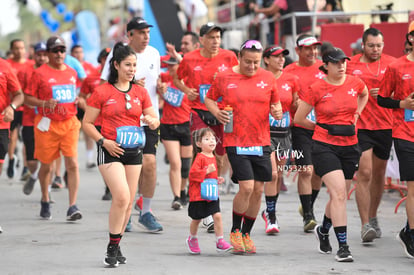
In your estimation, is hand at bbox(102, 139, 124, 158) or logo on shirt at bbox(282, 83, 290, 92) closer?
hand at bbox(102, 139, 124, 158)

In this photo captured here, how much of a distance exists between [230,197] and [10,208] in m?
3.33

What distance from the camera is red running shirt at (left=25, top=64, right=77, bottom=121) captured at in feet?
37.2

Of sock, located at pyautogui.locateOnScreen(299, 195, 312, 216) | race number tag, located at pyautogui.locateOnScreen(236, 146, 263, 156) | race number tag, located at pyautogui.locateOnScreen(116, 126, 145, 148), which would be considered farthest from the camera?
sock, located at pyautogui.locateOnScreen(299, 195, 312, 216)

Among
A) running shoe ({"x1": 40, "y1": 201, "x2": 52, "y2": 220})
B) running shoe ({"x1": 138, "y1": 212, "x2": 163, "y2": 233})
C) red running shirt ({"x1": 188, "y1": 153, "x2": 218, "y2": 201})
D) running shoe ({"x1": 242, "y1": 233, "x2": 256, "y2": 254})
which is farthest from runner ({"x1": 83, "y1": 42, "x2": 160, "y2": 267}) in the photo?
running shoe ({"x1": 40, "y1": 201, "x2": 52, "y2": 220})

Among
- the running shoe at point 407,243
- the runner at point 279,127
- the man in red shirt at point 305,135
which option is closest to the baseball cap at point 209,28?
the runner at point 279,127

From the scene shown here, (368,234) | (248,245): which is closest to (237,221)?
(248,245)

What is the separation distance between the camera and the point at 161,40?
54.5ft

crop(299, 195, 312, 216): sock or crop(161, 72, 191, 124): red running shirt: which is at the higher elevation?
crop(161, 72, 191, 124): red running shirt

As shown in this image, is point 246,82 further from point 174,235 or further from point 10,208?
point 10,208

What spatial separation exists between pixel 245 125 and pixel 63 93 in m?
3.53

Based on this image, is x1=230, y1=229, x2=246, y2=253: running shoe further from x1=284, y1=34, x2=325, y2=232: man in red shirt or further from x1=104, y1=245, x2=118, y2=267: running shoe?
x1=284, y1=34, x2=325, y2=232: man in red shirt

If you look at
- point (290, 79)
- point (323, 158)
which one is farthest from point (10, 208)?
point (323, 158)

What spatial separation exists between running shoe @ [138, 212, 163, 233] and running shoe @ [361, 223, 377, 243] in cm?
238

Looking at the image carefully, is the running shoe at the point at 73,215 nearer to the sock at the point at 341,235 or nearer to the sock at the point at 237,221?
the sock at the point at 237,221
